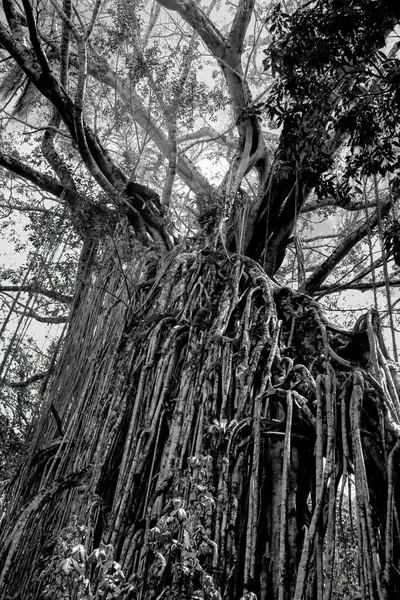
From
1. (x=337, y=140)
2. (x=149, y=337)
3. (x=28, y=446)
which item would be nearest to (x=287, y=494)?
(x=149, y=337)

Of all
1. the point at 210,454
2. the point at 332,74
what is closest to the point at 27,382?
the point at 210,454

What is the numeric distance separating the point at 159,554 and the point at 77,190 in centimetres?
340

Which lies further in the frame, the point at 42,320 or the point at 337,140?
the point at 42,320

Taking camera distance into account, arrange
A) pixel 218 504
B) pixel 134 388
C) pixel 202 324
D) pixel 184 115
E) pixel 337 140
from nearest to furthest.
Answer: pixel 218 504 → pixel 134 388 → pixel 202 324 → pixel 337 140 → pixel 184 115

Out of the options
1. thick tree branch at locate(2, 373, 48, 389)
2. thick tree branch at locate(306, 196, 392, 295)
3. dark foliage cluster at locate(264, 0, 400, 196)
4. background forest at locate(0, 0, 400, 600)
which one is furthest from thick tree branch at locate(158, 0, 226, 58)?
thick tree branch at locate(2, 373, 48, 389)

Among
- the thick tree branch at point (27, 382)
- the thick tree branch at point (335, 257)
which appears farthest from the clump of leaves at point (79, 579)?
the thick tree branch at point (27, 382)

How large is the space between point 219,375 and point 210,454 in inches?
19.7

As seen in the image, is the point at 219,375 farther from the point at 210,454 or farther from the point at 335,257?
the point at 335,257

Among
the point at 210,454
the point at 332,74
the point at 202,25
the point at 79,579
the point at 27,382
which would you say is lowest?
the point at 79,579

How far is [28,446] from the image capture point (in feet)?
11.4

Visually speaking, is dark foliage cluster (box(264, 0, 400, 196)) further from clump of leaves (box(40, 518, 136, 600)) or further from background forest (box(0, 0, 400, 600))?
clump of leaves (box(40, 518, 136, 600))

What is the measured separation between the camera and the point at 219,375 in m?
2.58

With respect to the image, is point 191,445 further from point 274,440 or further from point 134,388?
point 134,388

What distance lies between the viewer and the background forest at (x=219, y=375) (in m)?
1.75
